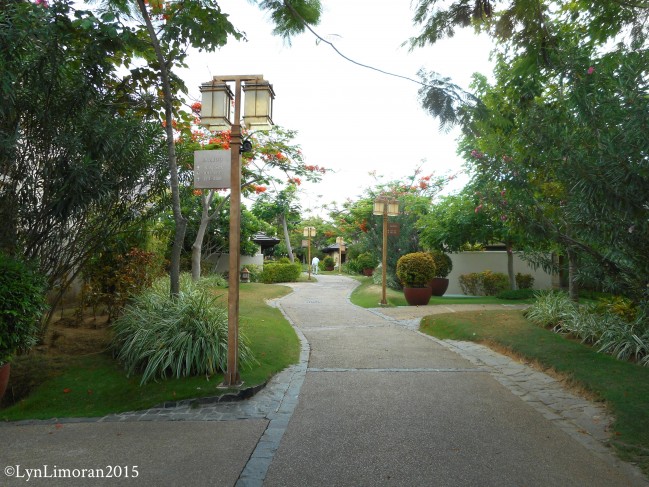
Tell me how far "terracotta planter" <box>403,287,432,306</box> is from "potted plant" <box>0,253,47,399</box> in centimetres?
1058

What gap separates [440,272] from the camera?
17422 mm

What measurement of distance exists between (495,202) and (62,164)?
6.22m

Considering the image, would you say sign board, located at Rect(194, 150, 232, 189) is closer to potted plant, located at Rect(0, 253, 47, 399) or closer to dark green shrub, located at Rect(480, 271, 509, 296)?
potted plant, located at Rect(0, 253, 47, 399)

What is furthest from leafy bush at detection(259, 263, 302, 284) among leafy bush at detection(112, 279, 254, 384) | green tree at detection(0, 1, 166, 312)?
green tree at detection(0, 1, 166, 312)

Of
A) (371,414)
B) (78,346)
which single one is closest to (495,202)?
(371,414)

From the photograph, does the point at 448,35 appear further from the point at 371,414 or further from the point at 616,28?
the point at 371,414

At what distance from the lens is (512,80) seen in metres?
→ 6.65

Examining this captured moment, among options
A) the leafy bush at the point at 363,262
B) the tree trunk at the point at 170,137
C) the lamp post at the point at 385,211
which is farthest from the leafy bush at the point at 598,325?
the leafy bush at the point at 363,262

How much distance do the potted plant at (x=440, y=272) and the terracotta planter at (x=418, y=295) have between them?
3.29 m

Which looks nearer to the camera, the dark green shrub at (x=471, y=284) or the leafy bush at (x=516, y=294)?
the leafy bush at (x=516, y=294)

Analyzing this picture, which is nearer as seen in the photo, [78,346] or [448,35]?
[448,35]

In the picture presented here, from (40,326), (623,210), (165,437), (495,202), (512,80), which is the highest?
(512,80)

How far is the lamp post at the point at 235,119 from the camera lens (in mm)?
5527

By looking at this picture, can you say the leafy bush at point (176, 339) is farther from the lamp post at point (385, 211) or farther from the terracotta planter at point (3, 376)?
the lamp post at point (385, 211)
